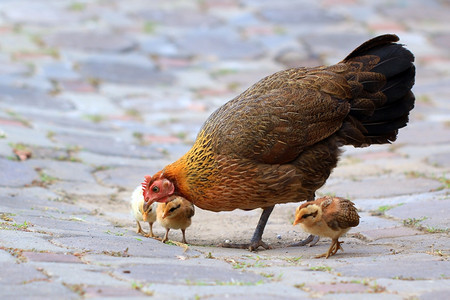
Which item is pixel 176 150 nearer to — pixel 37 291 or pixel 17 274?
pixel 17 274

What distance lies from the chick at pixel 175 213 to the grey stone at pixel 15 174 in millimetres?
1846

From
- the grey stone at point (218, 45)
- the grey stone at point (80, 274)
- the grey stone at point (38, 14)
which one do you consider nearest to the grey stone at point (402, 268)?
the grey stone at point (80, 274)

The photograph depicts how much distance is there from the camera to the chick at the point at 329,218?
192 inches

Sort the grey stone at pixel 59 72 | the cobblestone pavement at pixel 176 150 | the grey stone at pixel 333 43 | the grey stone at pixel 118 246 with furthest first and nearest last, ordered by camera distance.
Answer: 1. the grey stone at pixel 333 43
2. the grey stone at pixel 59 72
3. the grey stone at pixel 118 246
4. the cobblestone pavement at pixel 176 150

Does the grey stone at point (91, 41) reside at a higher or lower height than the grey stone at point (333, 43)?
lower

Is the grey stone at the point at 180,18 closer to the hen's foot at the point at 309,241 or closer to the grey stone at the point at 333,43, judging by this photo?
the grey stone at the point at 333,43

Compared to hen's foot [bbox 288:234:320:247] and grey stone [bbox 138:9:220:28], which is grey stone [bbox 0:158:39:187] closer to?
hen's foot [bbox 288:234:320:247]

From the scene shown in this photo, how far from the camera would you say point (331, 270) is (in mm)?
4113

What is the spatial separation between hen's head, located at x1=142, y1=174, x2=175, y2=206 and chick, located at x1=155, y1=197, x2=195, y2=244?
6 centimetres

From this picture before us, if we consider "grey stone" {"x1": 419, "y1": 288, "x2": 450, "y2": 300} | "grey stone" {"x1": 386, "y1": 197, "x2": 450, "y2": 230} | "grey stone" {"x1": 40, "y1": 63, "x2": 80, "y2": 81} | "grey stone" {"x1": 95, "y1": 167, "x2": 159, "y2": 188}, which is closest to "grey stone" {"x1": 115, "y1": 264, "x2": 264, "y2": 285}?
"grey stone" {"x1": 419, "y1": 288, "x2": 450, "y2": 300}

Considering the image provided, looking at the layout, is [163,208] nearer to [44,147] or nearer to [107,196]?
[107,196]

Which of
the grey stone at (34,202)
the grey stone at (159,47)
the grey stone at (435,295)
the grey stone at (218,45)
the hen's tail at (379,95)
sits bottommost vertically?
the grey stone at (34,202)

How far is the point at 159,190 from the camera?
5.28m

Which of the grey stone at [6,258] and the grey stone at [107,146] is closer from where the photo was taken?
the grey stone at [6,258]
